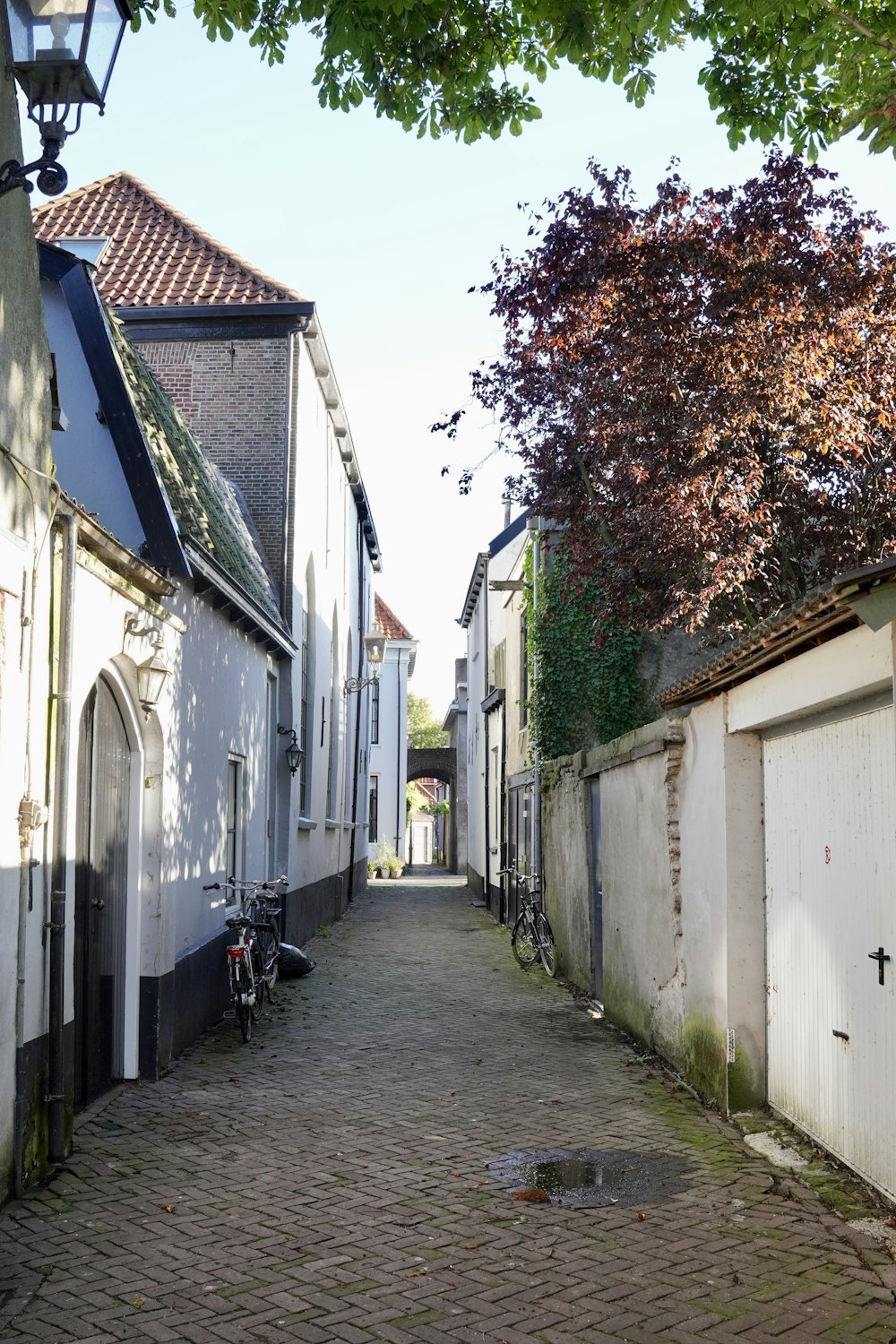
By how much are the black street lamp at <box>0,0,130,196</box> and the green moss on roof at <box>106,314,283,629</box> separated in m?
4.52

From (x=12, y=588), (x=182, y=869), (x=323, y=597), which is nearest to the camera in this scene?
(x=12, y=588)

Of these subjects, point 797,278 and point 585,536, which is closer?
point 797,278


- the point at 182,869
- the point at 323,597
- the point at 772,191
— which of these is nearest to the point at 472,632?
the point at 323,597

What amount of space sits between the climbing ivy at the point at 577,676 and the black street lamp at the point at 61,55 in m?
12.0

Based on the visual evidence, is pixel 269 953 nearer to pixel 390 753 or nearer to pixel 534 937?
pixel 534 937

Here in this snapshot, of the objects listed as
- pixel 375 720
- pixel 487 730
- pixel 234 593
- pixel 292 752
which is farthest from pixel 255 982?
pixel 375 720

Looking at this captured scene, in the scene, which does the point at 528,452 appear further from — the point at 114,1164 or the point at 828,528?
the point at 114,1164

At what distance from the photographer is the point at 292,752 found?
16812mm

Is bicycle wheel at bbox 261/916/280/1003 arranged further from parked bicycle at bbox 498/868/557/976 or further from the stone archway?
the stone archway

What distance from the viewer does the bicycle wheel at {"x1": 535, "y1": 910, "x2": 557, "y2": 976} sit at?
15.4 m

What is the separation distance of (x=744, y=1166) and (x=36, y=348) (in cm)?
553

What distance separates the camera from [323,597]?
21.2 metres

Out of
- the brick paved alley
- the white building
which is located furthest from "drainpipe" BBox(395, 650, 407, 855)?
the brick paved alley

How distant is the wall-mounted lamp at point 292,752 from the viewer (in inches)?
662
